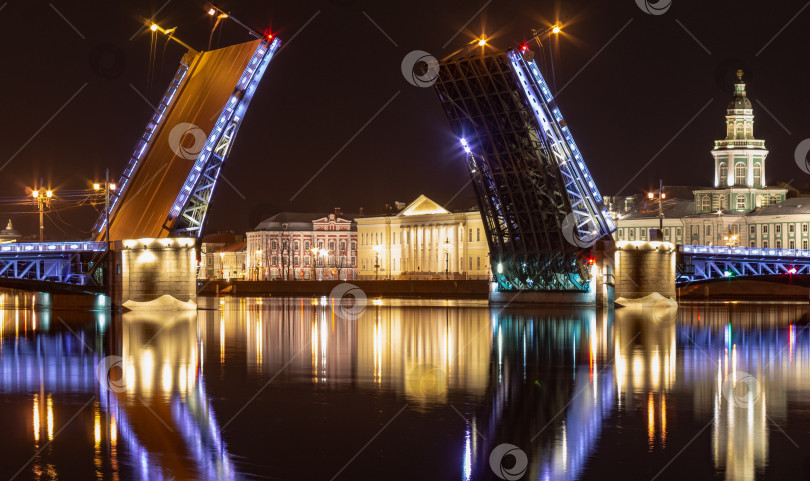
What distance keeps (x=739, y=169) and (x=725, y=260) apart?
58.9m

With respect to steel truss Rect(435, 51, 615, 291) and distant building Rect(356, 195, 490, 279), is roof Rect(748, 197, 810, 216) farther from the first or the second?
steel truss Rect(435, 51, 615, 291)

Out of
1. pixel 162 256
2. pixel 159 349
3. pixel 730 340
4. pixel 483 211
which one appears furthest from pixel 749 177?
pixel 159 349

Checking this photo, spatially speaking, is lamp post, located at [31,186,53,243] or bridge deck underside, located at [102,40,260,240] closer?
bridge deck underside, located at [102,40,260,240]

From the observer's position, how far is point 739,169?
11394 cm

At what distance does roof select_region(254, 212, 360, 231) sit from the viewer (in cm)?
13762

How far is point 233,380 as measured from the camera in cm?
1841

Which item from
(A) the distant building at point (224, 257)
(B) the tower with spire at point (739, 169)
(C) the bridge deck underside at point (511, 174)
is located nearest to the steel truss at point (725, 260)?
(C) the bridge deck underside at point (511, 174)

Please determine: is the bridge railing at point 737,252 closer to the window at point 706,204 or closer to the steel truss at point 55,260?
the steel truss at point 55,260

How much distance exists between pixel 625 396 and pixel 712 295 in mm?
69479

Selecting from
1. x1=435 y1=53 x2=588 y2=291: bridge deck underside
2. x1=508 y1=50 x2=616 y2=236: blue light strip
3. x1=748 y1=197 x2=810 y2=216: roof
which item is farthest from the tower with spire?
x1=508 y1=50 x2=616 y2=236: blue light strip

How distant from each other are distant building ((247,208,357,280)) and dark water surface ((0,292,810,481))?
353 ft

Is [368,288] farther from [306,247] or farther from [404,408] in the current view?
[404,408]

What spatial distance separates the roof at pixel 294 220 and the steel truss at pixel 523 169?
83259 mm

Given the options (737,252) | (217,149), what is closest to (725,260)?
(737,252)
